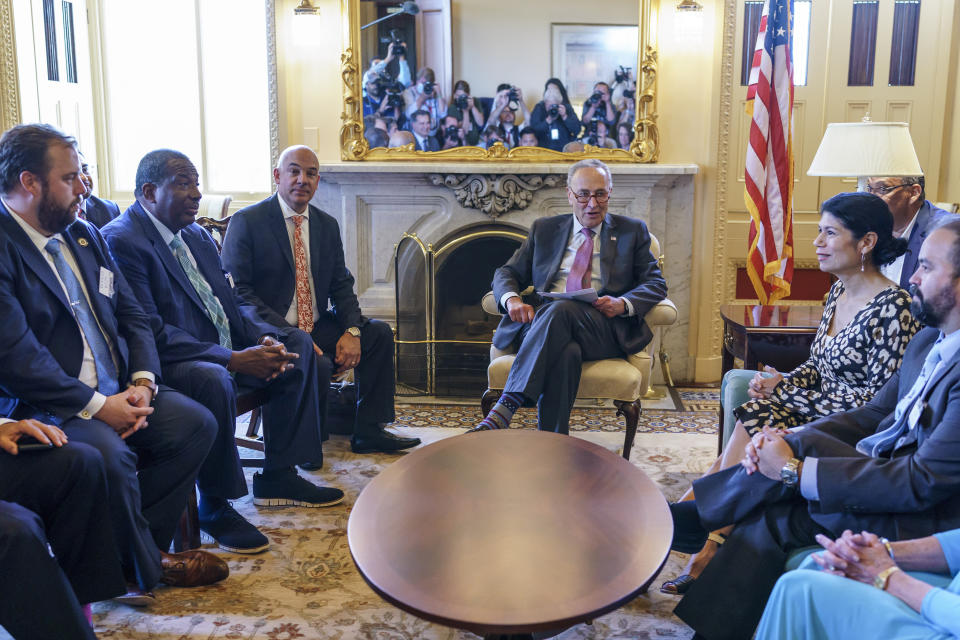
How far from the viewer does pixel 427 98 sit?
461cm

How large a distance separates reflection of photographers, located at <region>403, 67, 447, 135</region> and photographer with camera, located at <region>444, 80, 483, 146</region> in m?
0.06

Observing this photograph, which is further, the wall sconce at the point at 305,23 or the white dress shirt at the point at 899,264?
the wall sconce at the point at 305,23

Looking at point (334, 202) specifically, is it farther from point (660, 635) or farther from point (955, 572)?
point (955, 572)

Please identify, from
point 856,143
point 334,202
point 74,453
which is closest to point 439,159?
point 334,202

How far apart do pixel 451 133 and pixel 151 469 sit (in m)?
2.72

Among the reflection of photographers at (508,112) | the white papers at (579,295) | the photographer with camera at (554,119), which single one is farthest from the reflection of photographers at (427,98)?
the white papers at (579,295)

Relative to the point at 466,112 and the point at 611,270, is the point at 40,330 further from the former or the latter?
the point at 466,112

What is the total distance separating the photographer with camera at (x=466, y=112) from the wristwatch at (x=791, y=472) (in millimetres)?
3073

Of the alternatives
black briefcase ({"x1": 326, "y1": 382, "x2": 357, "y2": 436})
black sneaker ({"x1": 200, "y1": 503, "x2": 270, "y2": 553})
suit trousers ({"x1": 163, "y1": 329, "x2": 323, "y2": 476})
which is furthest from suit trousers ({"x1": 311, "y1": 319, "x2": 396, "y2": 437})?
black sneaker ({"x1": 200, "y1": 503, "x2": 270, "y2": 553})

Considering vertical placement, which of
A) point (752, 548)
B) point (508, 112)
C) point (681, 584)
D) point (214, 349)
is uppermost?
point (508, 112)

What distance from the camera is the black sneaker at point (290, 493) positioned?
10.4ft

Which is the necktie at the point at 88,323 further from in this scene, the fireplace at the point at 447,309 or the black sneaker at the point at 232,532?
the fireplace at the point at 447,309

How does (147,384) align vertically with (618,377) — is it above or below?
above

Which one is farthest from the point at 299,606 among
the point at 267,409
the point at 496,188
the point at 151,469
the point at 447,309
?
the point at 496,188
